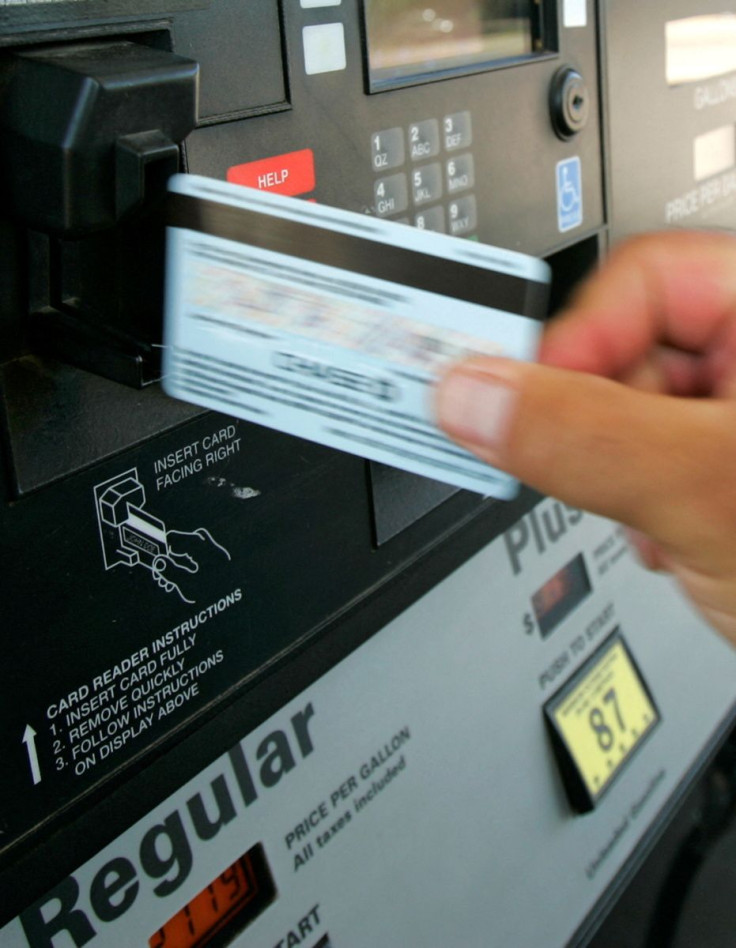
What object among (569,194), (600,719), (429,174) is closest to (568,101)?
(569,194)

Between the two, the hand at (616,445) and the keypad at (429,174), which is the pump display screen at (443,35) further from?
the hand at (616,445)

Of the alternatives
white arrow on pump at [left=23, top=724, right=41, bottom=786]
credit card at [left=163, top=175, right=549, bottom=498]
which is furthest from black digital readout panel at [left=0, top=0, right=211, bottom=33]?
white arrow on pump at [left=23, top=724, right=41, bottom=786]

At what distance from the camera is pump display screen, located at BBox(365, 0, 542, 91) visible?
2.61ft

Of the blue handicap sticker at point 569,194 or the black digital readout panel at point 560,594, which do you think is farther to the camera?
the black digital readout panel at point 560,594

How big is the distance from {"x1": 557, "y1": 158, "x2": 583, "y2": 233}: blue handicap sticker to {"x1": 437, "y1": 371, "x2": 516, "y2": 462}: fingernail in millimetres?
484

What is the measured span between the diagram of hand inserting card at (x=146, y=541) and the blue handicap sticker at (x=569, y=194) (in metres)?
0.46

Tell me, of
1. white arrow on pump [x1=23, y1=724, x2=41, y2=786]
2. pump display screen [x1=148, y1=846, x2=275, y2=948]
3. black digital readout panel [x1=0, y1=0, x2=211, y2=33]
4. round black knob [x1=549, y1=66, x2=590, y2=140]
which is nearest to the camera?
black digital readout panel [x1=0, y1=0, x2=211, y2=33]

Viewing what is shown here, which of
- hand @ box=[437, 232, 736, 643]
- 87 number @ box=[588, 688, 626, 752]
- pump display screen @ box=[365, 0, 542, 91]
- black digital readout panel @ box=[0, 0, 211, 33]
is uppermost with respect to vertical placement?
black digital readout panel @ box=[0, 0, 211, 33]

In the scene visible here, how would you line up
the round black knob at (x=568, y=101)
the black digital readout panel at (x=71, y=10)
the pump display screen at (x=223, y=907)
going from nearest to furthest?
the black digital readout panel at (x=71, y=10) → the pump display screen at (x=223, y=907) → the round black knob at (x=568, y=101)

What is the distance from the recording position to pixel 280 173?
0.72m

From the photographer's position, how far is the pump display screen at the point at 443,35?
2.61 feet

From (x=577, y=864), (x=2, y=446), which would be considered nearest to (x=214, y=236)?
(x=2, y=446)

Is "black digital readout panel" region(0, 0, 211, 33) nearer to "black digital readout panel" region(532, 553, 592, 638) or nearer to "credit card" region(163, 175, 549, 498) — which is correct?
"credit card" region(163, 175, 549, 498)

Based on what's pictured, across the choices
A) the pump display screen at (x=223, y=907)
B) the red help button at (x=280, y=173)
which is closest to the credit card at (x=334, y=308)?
the red help button at (x=280, y=173)
